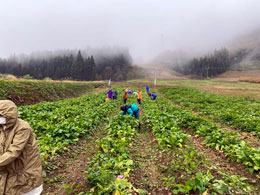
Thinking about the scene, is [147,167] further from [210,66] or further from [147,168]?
[210,66]

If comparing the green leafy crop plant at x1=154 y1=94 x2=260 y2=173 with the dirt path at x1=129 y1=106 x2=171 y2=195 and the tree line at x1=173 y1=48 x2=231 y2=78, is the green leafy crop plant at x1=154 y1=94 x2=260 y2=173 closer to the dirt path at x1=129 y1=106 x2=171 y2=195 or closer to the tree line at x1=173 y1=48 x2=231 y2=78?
the dirt path at x1=129 y1=106 x2=171 y2=195

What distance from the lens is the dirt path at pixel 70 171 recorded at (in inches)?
163

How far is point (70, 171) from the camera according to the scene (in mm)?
5117

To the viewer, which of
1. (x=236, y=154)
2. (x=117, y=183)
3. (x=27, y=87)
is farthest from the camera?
(x=27, y=87)

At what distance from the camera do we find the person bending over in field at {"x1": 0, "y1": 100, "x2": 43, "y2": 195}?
8.79ft

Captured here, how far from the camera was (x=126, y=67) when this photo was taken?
504 feet

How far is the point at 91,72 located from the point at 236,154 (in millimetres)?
84432

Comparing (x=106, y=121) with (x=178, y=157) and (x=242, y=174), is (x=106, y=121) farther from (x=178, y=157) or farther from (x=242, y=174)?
(x=242, y=174)

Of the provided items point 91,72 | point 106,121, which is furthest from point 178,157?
point 91,72

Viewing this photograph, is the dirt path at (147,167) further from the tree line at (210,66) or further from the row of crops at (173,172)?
the tree line at (210,66)

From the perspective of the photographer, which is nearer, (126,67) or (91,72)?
(91,72)

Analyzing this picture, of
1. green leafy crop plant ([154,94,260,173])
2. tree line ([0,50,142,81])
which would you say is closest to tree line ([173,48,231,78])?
tree line ([0,50,142,81])

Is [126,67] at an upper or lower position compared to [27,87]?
upper

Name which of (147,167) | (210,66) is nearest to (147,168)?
(147,167)
